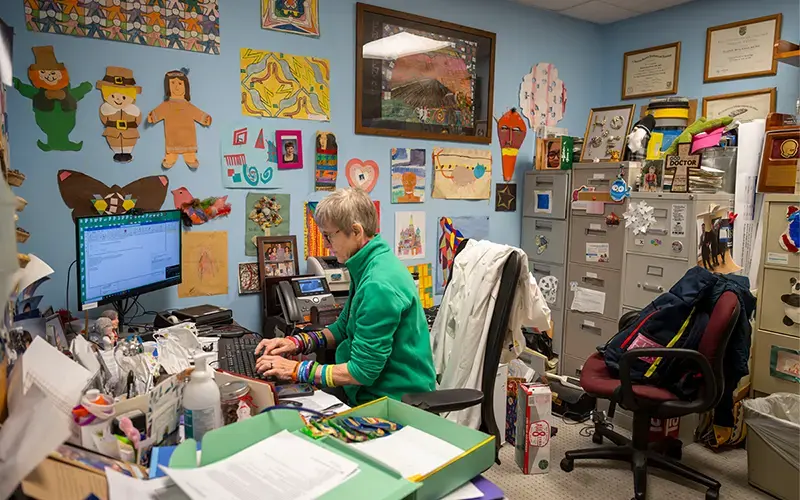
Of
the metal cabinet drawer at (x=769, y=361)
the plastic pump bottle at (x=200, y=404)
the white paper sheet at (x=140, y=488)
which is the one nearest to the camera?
the white paper sheet at (x=140, y=488)

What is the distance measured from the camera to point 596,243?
11.2 ft

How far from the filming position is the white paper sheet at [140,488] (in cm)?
87

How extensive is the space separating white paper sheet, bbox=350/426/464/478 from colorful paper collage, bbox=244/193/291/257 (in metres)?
1.79

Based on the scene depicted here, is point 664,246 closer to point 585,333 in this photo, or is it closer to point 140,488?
point 585,333

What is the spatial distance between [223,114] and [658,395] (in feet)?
7.71

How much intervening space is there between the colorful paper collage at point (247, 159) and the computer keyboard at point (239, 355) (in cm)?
93

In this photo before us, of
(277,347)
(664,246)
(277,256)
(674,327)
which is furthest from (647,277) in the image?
(277,347)

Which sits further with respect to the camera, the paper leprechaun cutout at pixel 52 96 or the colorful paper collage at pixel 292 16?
the colorful paper collage at pixel 292 16

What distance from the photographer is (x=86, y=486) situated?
2.71 feet

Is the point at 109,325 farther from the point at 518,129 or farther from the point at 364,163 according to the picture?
the point at 518,129

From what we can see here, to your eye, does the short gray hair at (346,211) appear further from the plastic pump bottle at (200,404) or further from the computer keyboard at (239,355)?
the plastic pump bottle at (200,404)

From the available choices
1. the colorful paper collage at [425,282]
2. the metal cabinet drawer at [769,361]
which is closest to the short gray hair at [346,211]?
the colorful paper collage at [425,282]

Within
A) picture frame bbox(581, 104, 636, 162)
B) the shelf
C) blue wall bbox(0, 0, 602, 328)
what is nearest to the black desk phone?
blue wall bbox(0, 0, 602, 328)

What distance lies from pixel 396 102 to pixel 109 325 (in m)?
1.97
